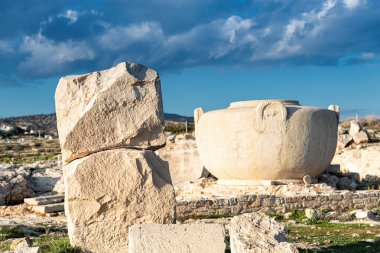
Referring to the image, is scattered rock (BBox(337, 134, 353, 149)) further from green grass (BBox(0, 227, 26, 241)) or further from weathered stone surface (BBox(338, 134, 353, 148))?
green grass (BBox(0, 227, 26, 241))

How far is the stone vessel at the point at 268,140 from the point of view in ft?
40.3

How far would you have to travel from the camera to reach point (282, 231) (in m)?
5.70

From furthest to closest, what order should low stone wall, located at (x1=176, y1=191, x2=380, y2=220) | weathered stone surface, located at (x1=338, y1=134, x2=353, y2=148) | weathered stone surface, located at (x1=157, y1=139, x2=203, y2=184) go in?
1. weathered stone surface, located at (x1=338, y1=134, x2=353, y2=148)
2. weathered stone surface, located at (x1=157, y1=139, x2=203, y2=184)
3. low stone wall, located at (x1=176, y1=191, x2=380, y2=220)

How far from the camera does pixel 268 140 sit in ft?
40.2

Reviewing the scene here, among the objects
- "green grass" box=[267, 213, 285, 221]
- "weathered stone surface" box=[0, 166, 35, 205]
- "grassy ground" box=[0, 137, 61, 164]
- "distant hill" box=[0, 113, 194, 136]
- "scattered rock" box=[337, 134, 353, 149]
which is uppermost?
"distant hill" box=[0, 113, 194, 136]

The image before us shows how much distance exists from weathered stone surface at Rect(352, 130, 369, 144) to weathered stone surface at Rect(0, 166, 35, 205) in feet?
37.1

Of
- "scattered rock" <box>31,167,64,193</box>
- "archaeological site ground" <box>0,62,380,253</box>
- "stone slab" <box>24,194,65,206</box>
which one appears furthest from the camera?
"scattered rock" <box>31,167,64,193</box>

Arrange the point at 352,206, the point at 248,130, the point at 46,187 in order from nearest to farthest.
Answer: the point at 352,206 < the point at 248,130 < the point at 46,187

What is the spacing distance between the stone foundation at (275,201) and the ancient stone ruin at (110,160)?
12.1 ft

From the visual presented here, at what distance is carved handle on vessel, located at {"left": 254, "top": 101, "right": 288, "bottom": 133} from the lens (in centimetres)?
1228

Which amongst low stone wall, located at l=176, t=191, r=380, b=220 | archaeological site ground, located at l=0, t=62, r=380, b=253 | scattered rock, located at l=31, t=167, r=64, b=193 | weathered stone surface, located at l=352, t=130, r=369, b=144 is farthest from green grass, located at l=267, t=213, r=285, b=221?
weathered stone surface, located at l=352, t=130, r=369, b=144

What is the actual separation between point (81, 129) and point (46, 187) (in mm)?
8830

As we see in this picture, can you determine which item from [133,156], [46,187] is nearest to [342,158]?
[46,187]

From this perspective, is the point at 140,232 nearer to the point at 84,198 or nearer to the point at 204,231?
the point at 204,231
